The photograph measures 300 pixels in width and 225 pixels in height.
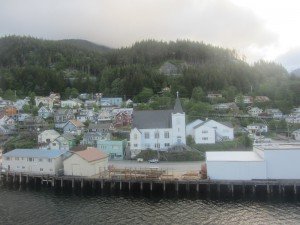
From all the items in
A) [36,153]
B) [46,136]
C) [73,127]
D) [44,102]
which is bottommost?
[36,153]

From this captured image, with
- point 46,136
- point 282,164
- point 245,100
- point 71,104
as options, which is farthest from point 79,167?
point 245,100

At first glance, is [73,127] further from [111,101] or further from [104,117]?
[111,101]

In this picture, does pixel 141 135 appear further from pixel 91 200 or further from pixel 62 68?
pixel 62 68

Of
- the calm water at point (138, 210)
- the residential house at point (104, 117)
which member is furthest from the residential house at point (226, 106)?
the calm water at point (138, 210)

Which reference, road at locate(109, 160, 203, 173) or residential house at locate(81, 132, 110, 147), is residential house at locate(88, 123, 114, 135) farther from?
road at locate(109, 160, 203, 173)

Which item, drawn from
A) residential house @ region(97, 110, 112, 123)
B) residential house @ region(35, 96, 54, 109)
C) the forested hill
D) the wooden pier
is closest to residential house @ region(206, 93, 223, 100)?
the forested hill

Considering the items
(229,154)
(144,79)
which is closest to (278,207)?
(229,154)
